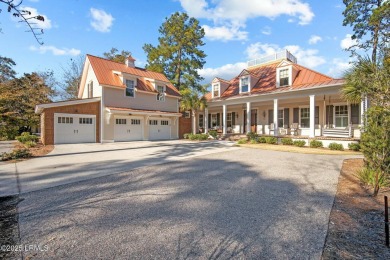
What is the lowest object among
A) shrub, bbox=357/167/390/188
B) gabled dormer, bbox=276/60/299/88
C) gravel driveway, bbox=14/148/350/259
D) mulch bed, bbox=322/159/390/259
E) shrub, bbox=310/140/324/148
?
mulch bed, bbox=322/159/390/259

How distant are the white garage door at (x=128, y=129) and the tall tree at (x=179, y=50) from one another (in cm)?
915

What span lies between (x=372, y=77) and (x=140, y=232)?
6.96m

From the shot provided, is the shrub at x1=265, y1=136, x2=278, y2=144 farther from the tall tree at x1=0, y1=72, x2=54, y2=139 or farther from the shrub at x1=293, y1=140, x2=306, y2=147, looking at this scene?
the tall tree at x1=0, y1=72, x2=54, y2=139

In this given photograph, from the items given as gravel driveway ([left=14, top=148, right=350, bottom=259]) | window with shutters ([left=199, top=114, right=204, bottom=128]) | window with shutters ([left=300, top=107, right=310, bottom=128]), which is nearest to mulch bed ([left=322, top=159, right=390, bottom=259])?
gravel driveway ([left=14, top=148, right=350, bottom=259])

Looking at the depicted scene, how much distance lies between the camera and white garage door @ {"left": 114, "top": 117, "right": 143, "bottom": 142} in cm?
1854

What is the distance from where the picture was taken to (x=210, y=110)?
82.0 ft

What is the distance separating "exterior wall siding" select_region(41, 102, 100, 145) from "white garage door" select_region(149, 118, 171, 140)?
5.13 meters

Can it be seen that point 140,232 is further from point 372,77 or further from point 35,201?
point 372,77

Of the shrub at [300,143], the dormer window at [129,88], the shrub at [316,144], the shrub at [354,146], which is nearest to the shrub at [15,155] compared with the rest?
the dormer window at [129,88]

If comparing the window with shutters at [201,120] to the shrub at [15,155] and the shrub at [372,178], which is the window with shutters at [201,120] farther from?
the shrub at [372,178]

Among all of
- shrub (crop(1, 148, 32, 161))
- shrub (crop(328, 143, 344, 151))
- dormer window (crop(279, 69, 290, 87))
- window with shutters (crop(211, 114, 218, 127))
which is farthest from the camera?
window with shutters (crop(211, 114, 218, 127))

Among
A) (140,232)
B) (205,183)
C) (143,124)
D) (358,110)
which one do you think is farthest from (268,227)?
(143,124)

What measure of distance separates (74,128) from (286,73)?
17.8m

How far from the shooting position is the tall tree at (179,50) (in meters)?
26.2
